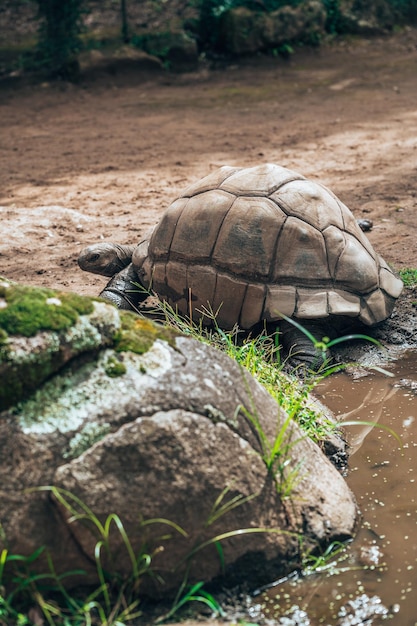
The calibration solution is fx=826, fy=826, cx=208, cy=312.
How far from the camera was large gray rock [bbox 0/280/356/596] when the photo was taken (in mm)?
2637

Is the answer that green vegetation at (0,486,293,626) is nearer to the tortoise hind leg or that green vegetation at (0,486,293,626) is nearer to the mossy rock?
the mossy rock

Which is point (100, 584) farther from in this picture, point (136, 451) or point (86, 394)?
point (86, 394)

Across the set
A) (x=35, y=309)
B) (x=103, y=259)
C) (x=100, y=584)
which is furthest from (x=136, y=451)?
(x=103, y=259)

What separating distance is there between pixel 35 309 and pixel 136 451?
1.94 ft

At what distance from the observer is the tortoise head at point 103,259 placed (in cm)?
595

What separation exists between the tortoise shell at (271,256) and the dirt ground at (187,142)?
1028 millimetres

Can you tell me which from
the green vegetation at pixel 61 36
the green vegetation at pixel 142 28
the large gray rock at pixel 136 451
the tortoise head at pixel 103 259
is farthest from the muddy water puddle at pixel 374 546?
the green vegetation at pixel 142 28

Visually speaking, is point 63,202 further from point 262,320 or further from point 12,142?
point 262,320

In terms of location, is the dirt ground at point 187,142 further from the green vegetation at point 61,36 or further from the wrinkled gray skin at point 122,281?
the green vegetation at point 61,36

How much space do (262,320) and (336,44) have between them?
33.5 feet

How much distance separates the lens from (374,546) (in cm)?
309

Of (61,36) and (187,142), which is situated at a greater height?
(61,36)

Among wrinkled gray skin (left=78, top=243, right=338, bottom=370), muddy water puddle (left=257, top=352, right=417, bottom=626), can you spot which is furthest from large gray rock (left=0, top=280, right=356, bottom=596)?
wrinkled gray skin (left=78, top=243, right=338, bottom=370)

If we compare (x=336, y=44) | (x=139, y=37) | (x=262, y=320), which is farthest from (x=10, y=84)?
(x=262, y=320)
